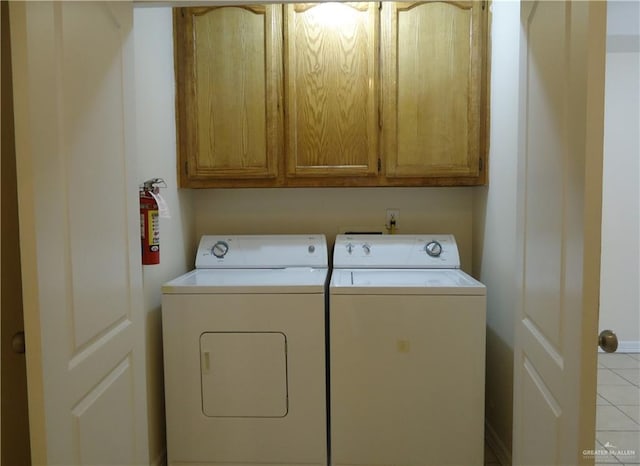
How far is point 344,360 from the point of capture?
1.76 meters

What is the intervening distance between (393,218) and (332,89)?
827 millimetres

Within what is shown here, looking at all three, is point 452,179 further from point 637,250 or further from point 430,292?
point 637,250

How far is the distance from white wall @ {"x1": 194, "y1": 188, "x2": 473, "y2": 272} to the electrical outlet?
27 millimetres

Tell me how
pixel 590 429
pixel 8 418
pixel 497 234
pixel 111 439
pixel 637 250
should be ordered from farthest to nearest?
pixel 637 250 → pixel 497 234 → pixel 111 439 → pixel 8 418 → pixel 590 429

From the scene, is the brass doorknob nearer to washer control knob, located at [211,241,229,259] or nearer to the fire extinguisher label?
the fire extinguisher label

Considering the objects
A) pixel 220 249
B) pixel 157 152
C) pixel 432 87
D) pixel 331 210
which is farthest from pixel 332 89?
pixel 220 249

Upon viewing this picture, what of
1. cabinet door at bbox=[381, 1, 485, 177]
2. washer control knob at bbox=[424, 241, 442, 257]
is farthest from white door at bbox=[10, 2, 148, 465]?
washer control knob at bbox=[424, 241, 442, 257]

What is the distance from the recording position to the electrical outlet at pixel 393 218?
2.43 meters

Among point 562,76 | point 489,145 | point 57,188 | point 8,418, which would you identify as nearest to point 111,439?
point 8,418

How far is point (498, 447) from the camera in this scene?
198 centimetres

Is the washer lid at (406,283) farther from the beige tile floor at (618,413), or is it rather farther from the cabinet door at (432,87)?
the beige tile floor at (618,413)

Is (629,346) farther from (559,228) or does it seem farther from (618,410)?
(559,228)

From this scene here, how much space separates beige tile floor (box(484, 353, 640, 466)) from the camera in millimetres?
1940

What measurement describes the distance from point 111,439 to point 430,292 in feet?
4.13
